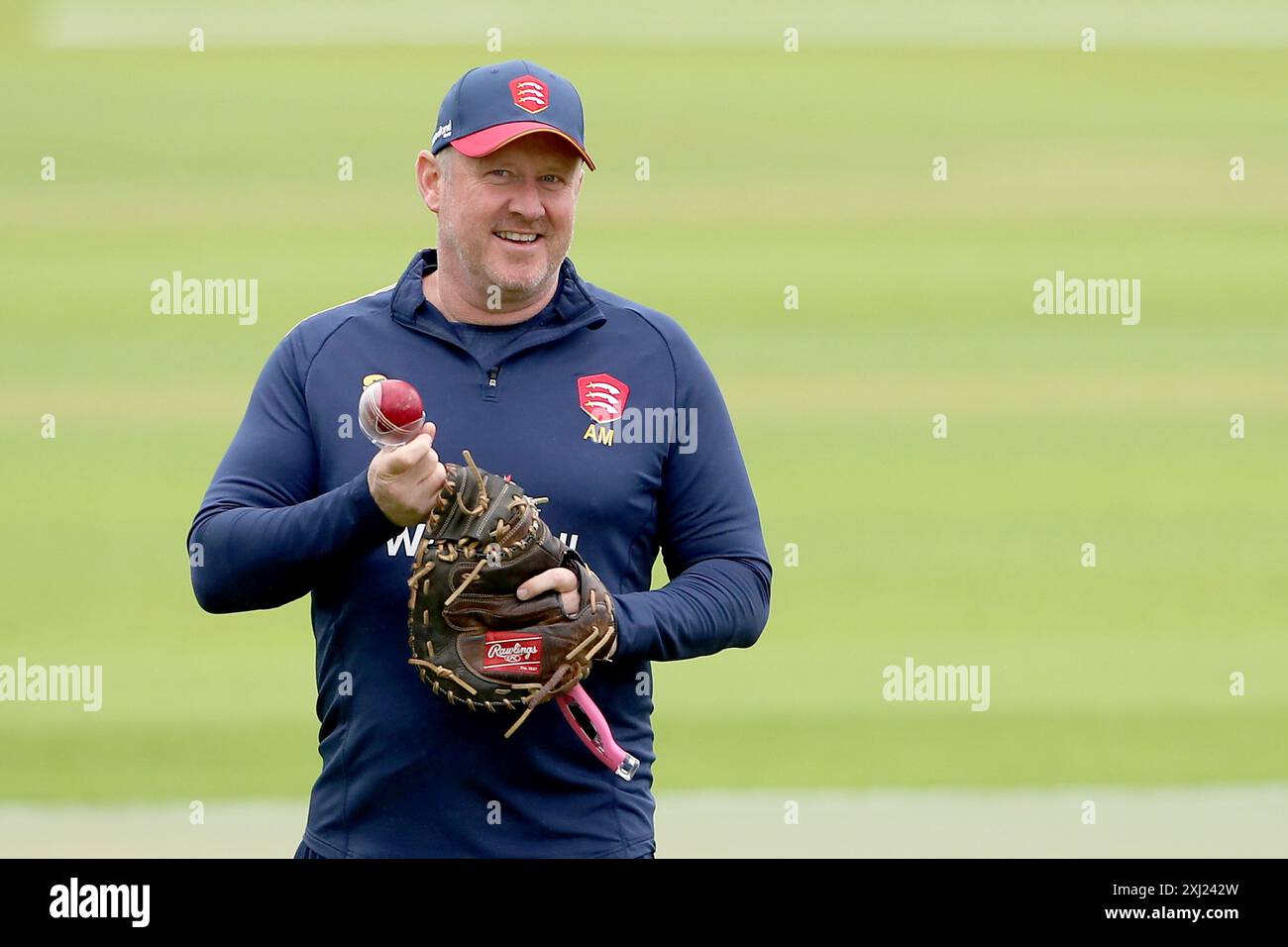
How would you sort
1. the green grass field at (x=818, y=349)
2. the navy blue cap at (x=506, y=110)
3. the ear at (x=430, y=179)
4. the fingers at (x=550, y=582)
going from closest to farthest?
the fingers at (x=550, y=582) → the navy blue cap at (x=506, y=110) → the ear at (x=430, y=179) → the green grass field at (x=818, y=349)

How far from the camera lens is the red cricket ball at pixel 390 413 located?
157 cm

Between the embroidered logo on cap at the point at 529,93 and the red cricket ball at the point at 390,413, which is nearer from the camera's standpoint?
the red cricket ball at the point at 390,413

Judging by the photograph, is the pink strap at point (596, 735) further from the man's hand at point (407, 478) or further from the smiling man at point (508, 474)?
the man's hand at point (407, 478)

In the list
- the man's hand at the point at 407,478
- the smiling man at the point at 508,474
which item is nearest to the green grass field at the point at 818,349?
the smiling man at the point at 508,474

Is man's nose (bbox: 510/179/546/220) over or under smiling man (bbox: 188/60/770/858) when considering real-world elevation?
over

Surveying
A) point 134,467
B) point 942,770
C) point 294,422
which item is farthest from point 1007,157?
point 294,422

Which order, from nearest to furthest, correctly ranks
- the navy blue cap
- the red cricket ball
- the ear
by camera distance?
the red cricket ball, the navy blue cap, the ear

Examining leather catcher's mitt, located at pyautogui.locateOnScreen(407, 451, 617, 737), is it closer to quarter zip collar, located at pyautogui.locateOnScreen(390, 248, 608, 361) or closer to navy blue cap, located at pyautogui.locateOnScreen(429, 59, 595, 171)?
quarter zip collar, located at pyautogui.locateOnScreen(390, 248, 608, 361)

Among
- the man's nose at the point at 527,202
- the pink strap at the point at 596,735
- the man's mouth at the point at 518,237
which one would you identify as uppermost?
the man's nose at the point at 527,202

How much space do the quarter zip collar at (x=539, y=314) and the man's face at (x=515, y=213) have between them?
0.04 m

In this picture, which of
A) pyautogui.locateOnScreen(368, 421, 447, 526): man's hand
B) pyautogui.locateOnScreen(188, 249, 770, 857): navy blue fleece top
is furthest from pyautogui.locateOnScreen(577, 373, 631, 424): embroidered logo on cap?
pyautogui.locateOnScreen(368, 421, 447, 526): man's hand

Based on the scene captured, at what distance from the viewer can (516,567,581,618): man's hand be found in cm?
169

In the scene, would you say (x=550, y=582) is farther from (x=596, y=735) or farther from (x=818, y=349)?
(x=818, y=349)

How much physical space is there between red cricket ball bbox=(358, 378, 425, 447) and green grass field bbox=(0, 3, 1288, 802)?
2.61m
